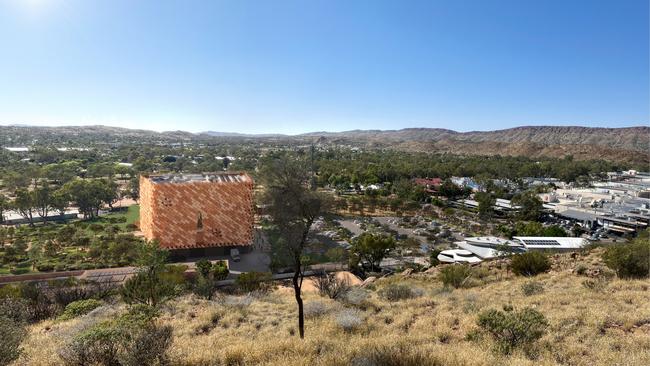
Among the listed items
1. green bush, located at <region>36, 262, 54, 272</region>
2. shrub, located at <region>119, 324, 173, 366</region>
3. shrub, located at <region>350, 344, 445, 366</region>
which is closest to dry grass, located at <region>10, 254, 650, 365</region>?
shrub, located at <region>350, 344, 445, 366</region>

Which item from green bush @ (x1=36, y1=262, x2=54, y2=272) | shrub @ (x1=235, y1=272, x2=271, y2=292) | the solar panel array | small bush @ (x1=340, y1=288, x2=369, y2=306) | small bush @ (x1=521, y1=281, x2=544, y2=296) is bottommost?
Answer: green bush @ (x1=36, y1=262, x2=54, y2=272)

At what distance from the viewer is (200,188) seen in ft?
102

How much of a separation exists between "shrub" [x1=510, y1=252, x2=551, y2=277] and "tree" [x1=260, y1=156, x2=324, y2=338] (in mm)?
14000

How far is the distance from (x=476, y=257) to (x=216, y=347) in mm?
26564

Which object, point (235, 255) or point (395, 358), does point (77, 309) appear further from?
point (235, 255)

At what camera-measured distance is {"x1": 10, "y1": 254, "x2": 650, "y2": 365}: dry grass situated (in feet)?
19.4

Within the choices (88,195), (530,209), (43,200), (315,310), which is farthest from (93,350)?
(530,209)

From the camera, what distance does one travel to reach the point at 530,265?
57.7 feet

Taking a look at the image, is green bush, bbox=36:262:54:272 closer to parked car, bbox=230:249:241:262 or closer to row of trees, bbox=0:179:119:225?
parked car, bbox=230:249:241:262

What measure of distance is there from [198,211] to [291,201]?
25533mm

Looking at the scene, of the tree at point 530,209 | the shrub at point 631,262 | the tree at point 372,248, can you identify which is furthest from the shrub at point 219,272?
the tree at point 530,209

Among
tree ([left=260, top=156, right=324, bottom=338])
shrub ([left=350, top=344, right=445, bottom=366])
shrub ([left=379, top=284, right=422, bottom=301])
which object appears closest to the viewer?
shrub ([left=350, top=344, right=445, bottom=366])

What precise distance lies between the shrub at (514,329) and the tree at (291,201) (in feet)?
13.2

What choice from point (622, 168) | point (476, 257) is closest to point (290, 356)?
point (476, 257)
